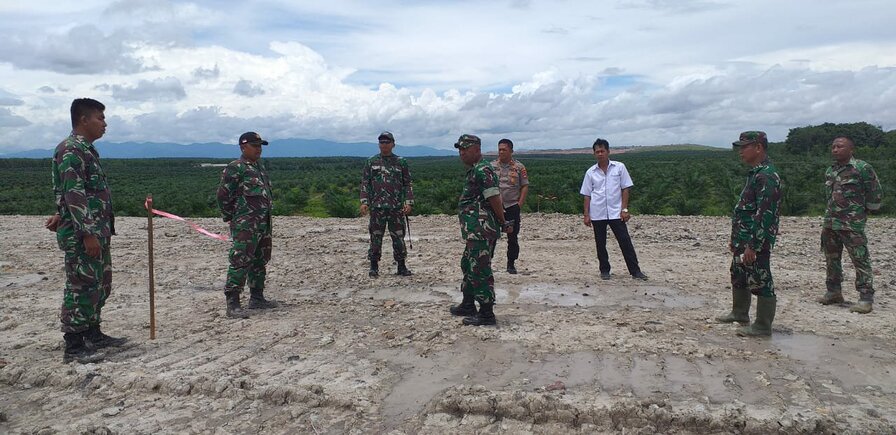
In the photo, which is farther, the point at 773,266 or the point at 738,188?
the point at 738,188

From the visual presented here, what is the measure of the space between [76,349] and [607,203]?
558cm

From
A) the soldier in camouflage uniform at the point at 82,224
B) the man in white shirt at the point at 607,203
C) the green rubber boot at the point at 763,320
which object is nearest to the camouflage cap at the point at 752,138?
the green rubber boot at the point at 763,320

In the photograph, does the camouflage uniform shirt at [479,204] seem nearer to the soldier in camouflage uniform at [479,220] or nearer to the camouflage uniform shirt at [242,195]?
the soldier in camouflage uniform at [479,220]

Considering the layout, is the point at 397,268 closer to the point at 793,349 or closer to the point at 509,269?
the point at 509,269

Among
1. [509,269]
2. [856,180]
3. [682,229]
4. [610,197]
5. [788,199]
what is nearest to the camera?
[856,180]

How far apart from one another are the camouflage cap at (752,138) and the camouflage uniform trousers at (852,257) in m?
1.90

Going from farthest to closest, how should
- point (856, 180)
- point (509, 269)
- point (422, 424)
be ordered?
point (509, 269), point (856, 180), point (422, 424)

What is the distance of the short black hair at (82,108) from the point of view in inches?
183

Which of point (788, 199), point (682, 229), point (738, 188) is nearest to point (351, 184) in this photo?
point (738, 188)

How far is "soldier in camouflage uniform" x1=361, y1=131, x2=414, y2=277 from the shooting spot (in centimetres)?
742

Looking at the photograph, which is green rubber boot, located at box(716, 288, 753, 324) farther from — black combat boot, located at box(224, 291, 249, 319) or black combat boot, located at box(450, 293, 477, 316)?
black combat boot, located at box(224, 291, 249, 319)

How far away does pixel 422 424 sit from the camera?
3.61 m

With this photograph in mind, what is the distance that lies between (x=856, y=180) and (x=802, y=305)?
1.33m

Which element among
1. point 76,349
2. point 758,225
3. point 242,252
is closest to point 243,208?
point 242,252
